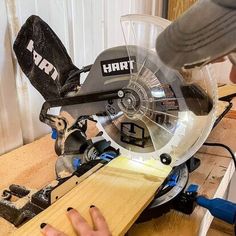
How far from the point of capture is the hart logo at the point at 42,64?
84cm

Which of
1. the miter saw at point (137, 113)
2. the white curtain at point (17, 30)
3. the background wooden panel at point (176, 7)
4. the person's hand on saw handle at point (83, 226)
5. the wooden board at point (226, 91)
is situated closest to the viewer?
the person's hand on saw handle at point (83, 226)

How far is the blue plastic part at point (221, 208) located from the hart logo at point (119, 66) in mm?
349

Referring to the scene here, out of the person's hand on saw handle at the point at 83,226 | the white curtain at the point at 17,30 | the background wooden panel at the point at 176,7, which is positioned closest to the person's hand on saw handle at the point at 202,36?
the person's hand on saw handle at the point at 83,226

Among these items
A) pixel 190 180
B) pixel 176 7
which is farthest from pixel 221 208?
pixel 176 7

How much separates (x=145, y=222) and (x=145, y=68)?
1.18 ft

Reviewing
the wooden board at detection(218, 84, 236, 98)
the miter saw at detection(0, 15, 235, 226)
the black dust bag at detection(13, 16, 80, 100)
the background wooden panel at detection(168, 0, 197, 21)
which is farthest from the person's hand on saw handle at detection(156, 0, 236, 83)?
the background wooden panel at detection(168, 0, 197, 21)

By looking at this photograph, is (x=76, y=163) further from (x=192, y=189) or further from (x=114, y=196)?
(x=192, y=189)

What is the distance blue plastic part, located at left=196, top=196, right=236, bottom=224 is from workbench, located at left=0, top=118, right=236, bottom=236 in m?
0.04

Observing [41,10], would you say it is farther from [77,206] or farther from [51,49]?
[77,206]

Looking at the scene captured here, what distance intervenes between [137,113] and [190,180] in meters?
0.31

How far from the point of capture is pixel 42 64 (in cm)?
86

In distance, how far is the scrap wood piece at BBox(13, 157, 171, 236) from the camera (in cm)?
56

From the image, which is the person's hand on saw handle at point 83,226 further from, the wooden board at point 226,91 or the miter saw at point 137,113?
the wooden board at point 226,91

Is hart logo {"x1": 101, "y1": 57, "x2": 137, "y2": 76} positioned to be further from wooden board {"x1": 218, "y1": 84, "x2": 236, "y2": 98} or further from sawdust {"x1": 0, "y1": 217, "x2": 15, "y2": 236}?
wooden board {"x1": 218, "y1": 84, "x2": 236, "y2": 98}
